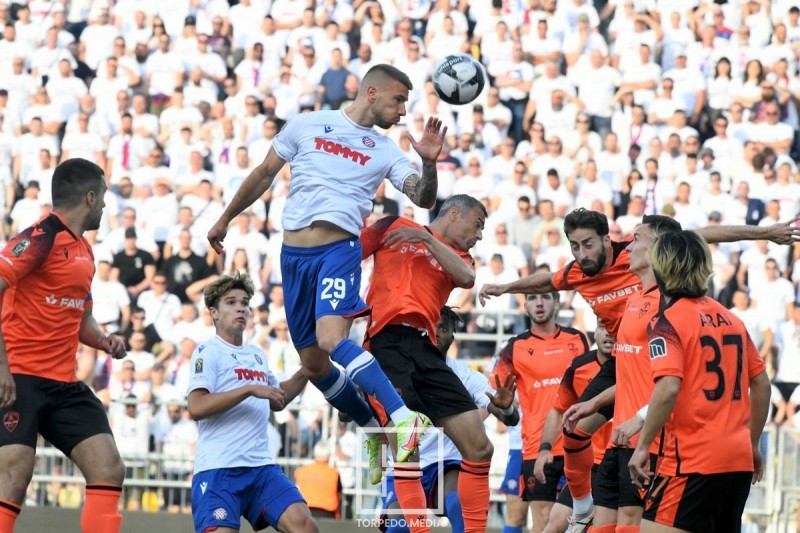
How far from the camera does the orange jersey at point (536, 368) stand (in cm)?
1147

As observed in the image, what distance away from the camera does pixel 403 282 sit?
8.87 metres

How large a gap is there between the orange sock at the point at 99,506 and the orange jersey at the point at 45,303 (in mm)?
736

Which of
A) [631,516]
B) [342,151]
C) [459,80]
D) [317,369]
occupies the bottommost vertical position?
[631,516]

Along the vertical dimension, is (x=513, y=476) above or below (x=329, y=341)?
below

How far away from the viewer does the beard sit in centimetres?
905

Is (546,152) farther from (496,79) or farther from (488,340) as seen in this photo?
(488,340)

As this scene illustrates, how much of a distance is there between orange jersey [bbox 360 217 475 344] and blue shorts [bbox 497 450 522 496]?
3736 millimetres

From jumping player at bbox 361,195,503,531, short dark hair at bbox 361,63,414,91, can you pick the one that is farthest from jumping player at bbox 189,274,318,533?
short dark hair at bbox 361,63,414,91

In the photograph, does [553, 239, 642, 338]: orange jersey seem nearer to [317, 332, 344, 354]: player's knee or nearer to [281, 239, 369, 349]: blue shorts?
[281, 239, 369, 349]: blue shorts

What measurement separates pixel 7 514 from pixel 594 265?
13.5 ft

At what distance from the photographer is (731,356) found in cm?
670

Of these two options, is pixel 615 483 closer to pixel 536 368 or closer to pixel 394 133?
pixel 536 368

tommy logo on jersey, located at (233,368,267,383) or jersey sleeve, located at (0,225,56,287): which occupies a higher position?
jersey sleeve, located at (0,225,56,287)

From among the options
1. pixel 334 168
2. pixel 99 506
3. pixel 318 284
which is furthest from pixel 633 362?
pixel 99 506
